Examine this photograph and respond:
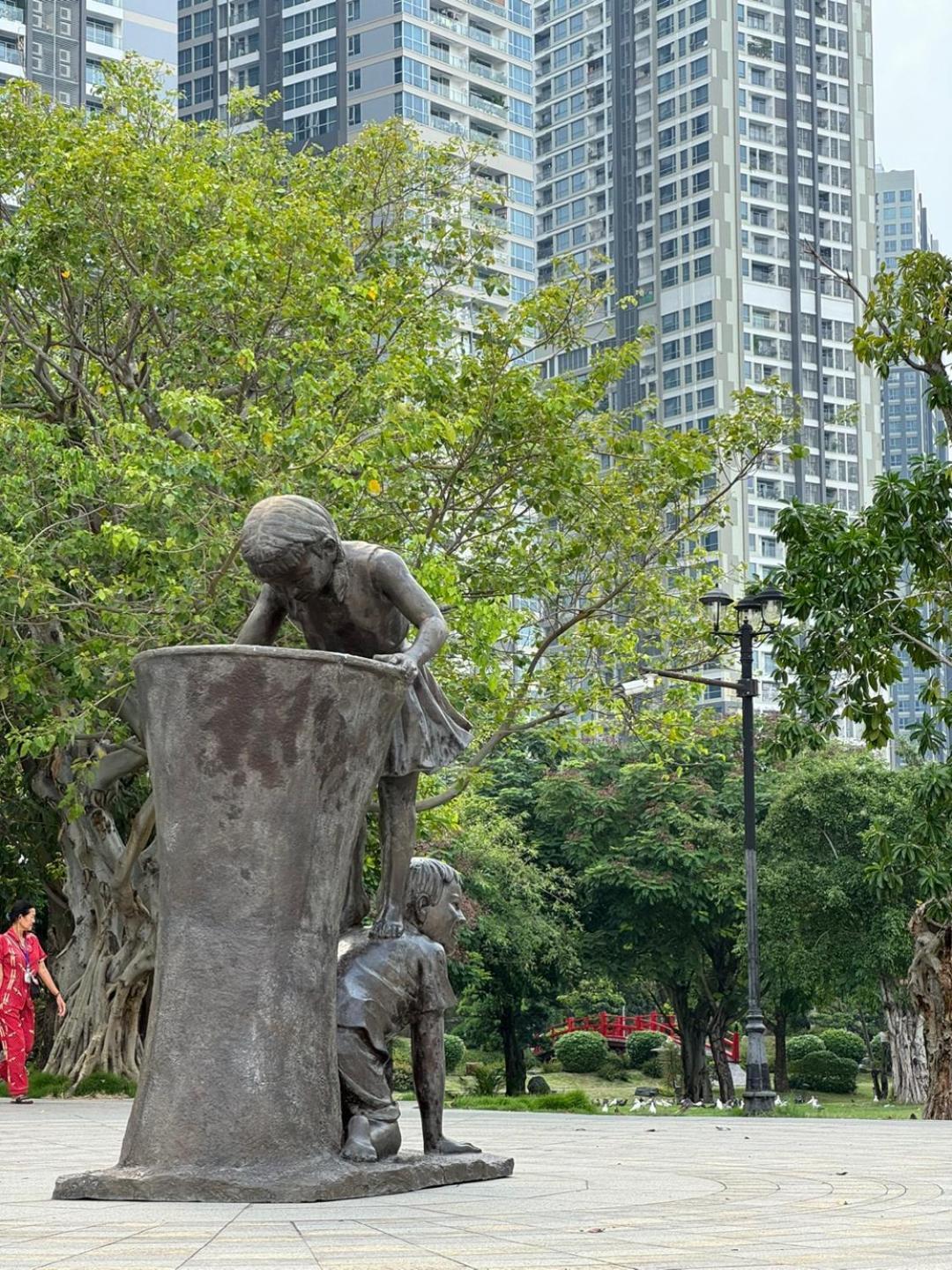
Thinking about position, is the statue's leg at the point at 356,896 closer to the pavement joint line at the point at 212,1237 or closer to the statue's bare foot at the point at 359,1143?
the statue's bare foot at the point at 359,1143

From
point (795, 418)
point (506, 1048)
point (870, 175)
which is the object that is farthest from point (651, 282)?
point (795, 418)

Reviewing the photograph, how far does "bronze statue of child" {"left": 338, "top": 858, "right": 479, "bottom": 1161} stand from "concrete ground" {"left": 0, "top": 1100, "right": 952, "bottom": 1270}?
1.07ft

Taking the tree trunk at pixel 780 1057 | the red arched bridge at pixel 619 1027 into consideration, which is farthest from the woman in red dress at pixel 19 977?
the red arched bridge at pixel 619 1027

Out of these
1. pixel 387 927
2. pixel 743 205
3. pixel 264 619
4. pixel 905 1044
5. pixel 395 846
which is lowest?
pixel 905 1044

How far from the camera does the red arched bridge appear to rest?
1972 inches

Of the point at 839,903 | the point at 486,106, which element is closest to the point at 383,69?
the point at 486,106

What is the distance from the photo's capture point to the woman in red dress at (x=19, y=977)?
16.1 m

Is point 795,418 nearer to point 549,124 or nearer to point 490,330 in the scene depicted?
point 490,330

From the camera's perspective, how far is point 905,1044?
3347cm

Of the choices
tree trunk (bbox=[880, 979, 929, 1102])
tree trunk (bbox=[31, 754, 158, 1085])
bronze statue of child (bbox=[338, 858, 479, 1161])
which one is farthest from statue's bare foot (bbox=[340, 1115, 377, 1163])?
tree trunk (bbox=[880, 979, 929, 1102])

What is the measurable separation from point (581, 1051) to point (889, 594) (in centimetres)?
3213

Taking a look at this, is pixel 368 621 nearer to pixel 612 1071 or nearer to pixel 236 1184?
pixel 236 1184

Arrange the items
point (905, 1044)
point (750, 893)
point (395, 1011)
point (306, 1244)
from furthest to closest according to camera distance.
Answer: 1. point (905, 1044)
2. point (750, 893)
3. point (395, 1011)
4. point (306, 1244)

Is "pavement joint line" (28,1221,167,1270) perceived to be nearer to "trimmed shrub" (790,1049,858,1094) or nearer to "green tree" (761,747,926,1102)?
"green tree" (761,747,926,1102)
